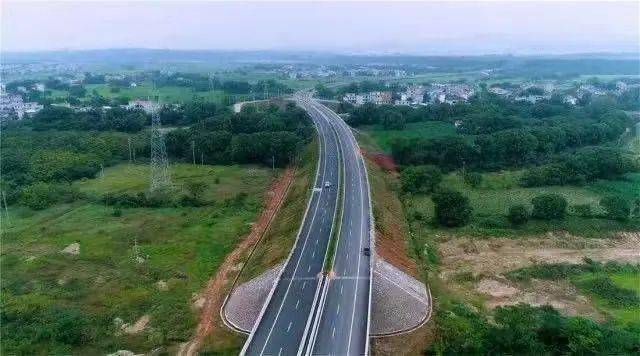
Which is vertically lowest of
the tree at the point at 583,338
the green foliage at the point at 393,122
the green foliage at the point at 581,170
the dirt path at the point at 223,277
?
the dirt path at the point at 223,277

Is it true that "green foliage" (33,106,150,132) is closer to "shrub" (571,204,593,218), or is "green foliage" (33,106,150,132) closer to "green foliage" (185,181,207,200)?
"green foliage" (185,181,207,200)

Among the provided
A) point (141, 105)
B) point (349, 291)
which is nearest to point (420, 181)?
point (349, 291)

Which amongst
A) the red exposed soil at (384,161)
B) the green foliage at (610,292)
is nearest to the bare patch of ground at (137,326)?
the green foliage at (610,292)

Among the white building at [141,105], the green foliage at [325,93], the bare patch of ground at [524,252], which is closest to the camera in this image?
the bare patch of ground at [524,252]

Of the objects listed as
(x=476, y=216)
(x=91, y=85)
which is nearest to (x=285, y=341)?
(x=476, y=216)

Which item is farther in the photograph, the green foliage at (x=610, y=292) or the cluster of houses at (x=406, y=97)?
the cluster of houses at (x=406, y=97)

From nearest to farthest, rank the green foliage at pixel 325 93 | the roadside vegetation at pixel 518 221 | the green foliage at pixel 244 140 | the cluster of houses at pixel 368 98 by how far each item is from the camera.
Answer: the roadside vegetation at pixel 518 221 → the green foliage at pixel 244 140 → the cluster of houses at pixel 368 98 → the green foliage at pixel 325 93

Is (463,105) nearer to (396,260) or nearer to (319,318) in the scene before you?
(396,260)

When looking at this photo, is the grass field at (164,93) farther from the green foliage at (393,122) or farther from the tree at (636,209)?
the tree at (636,209)
